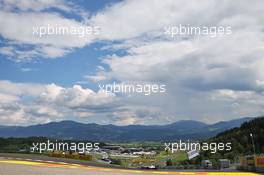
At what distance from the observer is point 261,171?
33781mm

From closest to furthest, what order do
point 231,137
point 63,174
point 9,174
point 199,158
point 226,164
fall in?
point 9,174 < point 63,174 < point 226,164 < point 199,158 < point 231,137

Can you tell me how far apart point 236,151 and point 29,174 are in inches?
5315

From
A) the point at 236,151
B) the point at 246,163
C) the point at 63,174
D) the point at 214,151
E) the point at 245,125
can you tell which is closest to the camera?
the point at 63,174

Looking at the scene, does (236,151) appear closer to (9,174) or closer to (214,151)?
(214,151)

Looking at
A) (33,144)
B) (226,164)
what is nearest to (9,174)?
(226,164)

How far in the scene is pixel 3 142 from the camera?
607 feet

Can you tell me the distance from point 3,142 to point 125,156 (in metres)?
55.6

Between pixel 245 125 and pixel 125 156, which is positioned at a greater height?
pixel 245 125

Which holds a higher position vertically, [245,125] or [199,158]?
[245,125]

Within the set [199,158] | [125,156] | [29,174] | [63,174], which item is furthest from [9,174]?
[125,156]

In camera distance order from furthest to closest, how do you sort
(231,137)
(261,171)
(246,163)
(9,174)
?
(231,137)
(246,163)
(261,171)
(9,174)

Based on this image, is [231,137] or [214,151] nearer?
[214,151]

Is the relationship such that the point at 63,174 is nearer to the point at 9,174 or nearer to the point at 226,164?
the point at 9,174

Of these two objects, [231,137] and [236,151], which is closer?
[236,151]
